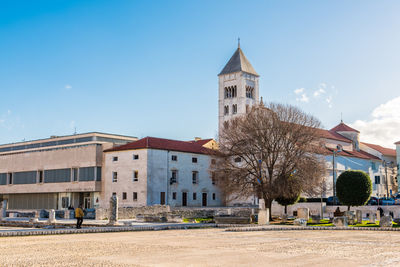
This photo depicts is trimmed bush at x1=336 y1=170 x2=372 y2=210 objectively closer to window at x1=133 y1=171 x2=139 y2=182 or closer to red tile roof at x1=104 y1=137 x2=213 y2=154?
red tile roof at x1=104 y1=137 x2=213 y2=154

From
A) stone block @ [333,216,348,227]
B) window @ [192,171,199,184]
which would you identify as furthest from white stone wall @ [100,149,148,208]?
stone block @ [333,216,348,227]

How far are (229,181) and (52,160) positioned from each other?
38255 mm

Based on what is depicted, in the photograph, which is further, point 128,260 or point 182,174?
point 182,174

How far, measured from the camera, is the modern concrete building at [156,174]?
61.2 meters

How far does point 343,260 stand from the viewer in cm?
1292

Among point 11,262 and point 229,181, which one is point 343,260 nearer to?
point 11,262

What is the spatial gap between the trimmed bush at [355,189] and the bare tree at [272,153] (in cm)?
378

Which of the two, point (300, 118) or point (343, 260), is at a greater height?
point (300, 118)

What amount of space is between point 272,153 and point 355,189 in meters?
9.25

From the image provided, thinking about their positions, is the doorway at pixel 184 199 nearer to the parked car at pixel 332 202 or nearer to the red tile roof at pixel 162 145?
the red tile roof at pixel 162 145

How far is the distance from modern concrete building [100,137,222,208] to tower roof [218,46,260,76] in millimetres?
24680

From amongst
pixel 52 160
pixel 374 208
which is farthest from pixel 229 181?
pixel 52 160

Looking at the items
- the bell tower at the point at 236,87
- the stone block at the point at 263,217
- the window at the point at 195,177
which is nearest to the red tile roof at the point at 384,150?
the bell tower at the point at 236,87

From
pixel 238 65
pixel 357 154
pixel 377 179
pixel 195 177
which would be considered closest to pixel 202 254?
pixel 195 177
